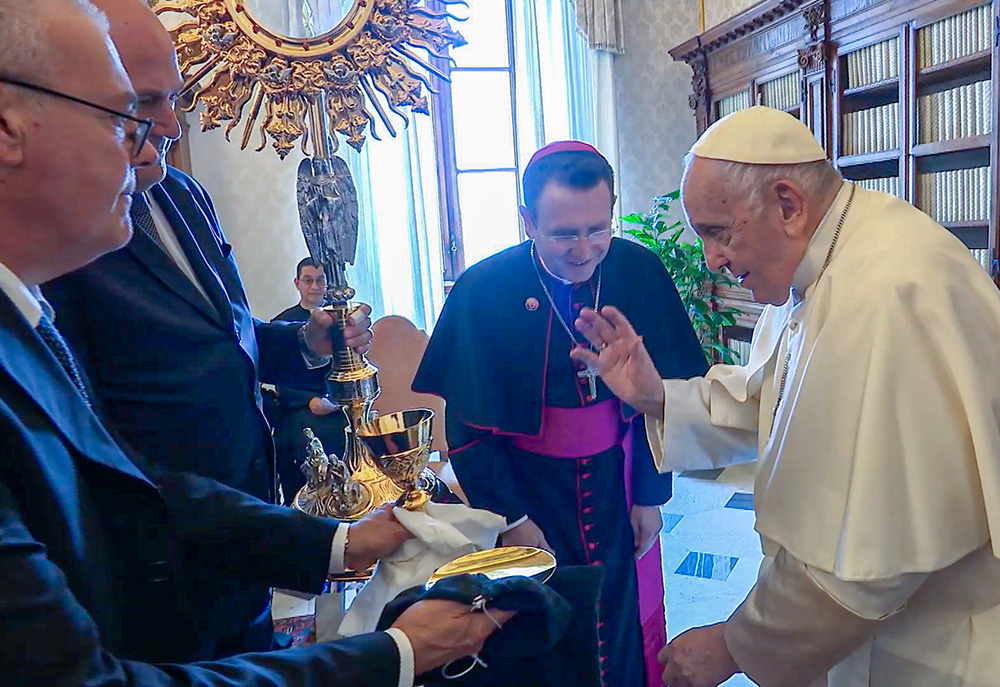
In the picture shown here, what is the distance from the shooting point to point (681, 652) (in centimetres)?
159

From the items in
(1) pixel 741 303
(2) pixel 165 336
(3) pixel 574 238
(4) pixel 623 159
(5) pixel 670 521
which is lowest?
(5) pixel 670 521

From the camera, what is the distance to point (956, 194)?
375cm

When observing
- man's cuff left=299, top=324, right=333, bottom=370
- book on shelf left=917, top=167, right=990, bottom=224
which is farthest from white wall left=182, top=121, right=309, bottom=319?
book on shelf left=917, top=167, right=990, bottom=224

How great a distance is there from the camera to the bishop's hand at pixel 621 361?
6.08 ft

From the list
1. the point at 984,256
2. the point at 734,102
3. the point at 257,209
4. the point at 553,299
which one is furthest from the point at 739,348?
the point at 553,299

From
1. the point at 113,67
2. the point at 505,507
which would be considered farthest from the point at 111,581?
the point at 505,507

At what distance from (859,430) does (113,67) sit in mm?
1295

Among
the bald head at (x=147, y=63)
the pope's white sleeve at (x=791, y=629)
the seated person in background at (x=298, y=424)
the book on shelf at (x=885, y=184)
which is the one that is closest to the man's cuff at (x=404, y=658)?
the pope's white sleeve at (x=791, y=629)

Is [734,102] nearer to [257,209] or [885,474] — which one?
[257,209]

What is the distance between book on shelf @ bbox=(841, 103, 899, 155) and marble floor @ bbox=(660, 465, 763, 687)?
2.18 m

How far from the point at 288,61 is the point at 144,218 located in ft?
1.56

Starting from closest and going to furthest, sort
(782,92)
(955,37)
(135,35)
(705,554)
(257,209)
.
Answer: (135,35), (955,37), (705,554), (782,92), (257,209)

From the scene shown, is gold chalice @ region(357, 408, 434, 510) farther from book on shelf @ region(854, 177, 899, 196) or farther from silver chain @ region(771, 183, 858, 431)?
book on shelf @ region(854, 177, 899, 196)

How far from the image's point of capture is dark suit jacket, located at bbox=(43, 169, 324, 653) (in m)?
1.52
